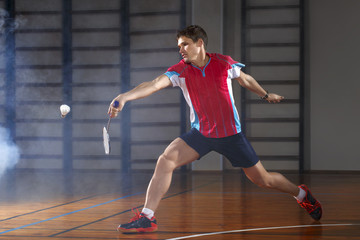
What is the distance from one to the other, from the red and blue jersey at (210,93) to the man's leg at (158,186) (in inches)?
8.2

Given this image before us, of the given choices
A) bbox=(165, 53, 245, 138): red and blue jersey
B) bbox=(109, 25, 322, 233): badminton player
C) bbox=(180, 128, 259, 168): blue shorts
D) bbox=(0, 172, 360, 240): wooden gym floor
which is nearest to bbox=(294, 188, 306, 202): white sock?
bbox=(0, 172, 360, 240): wooden gym floor

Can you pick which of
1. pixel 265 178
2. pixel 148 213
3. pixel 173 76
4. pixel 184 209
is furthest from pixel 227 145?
pixel 184 209

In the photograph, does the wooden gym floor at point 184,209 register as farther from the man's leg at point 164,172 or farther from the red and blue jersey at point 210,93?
the red and blue jersey at point 210,93

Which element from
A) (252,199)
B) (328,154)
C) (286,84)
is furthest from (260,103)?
(252,199)

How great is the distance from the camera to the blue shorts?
348cm

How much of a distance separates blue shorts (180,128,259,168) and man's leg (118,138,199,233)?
65 millimetres

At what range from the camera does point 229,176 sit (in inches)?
312

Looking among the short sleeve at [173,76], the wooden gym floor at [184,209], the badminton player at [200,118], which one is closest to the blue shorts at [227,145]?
the badminton player at [200,118]

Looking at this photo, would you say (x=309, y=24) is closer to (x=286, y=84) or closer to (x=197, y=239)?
(x=286, y=84)

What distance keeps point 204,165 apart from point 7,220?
4.79 metres

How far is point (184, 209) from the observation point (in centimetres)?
450

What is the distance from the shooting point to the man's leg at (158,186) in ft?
11.0

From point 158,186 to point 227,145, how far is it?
538 millimetres

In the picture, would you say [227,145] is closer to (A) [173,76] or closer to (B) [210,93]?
(B) [210,93]
